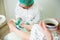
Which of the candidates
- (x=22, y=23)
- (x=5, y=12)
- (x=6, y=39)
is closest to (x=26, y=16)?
(x=22, y=23)

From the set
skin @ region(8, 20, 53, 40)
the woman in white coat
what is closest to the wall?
the woman in white coat

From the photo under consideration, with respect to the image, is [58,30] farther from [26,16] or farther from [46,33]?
[26,16]

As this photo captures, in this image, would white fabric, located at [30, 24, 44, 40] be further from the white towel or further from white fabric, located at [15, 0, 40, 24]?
white fabric, located at [15, 0, 40, 24]

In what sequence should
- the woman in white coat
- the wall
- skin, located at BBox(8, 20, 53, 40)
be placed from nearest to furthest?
skin, located at BBox(8, 20, 53, 40) < the woman in white coat < the wall

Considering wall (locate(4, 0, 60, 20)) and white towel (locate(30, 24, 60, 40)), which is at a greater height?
wall (locate(4, 0, 60, 20))

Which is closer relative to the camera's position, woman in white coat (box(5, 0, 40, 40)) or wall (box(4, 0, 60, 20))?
woman in white coat (box(5, 0, 40, 40))

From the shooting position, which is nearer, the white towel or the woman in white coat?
the white towel

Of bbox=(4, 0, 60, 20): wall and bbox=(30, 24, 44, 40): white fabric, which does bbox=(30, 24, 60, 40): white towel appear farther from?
bbox=(4, 0, 60, 20): wall

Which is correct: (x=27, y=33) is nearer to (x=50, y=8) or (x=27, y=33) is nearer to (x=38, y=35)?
(x=38, y=35)

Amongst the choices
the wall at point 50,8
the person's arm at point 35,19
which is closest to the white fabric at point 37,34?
the person's arm at point 35,19

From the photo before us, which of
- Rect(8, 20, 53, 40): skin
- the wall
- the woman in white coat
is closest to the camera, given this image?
Rect(8, 20, 53, 40): skin

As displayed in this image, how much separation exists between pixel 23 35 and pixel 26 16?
13 centimetres

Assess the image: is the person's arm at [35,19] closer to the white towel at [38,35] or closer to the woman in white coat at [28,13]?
the woman in white coat at [28,13]

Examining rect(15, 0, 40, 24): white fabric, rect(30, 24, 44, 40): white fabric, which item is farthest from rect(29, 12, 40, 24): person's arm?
rect(30, 24, 44, 40): white fabric
